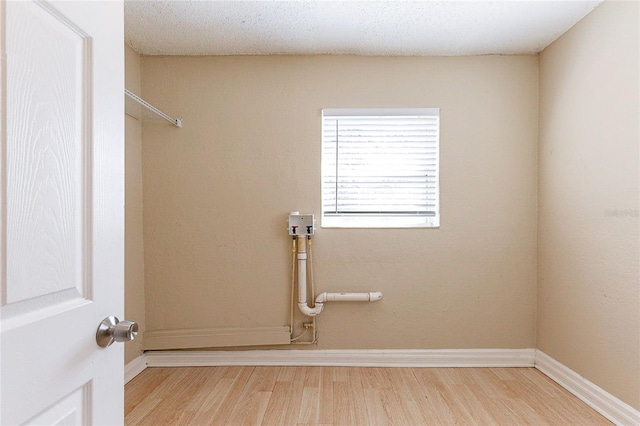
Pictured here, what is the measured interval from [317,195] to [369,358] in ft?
4.21

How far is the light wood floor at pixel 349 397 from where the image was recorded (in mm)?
2164

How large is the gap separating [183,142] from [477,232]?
2326 mm

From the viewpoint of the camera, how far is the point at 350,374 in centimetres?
277

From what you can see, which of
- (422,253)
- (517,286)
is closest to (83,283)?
(422,253)

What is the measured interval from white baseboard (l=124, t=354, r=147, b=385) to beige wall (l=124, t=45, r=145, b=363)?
42 mm

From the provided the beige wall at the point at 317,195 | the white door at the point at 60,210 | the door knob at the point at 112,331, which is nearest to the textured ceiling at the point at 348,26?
the beige wall at the point at 317,195

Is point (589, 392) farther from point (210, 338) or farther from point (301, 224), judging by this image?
point (210, 338)

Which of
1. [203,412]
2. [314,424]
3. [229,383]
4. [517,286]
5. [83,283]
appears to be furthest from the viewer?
[517,286]

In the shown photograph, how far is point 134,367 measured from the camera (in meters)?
2.75

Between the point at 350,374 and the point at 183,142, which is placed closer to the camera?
the point at 350,374

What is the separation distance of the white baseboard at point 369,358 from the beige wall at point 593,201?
1.04ft

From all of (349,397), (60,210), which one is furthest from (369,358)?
(60,210)

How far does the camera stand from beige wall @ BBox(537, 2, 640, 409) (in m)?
2.06

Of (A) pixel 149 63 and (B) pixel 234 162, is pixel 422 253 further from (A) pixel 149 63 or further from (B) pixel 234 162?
(A) pixel 149 63
